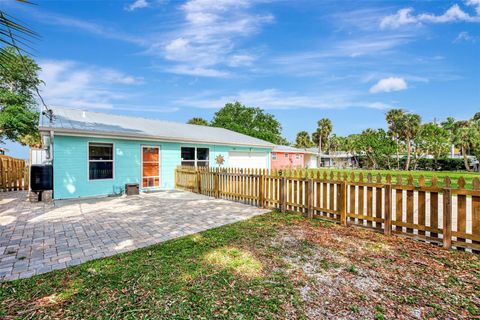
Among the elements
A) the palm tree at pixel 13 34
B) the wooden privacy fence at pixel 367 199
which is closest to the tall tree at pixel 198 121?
the wooden privacy fence at pixel 367 199

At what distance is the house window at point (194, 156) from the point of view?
1319cm

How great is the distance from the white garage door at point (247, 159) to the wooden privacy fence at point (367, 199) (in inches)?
233

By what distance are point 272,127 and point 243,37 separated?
26272 millimetres

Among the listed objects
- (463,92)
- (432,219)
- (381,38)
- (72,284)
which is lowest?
(72,284)

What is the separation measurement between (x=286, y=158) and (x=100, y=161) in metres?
22.4

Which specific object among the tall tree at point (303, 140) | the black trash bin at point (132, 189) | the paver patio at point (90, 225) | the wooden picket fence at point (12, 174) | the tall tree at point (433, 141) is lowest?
the paver patio at point (90, 225)

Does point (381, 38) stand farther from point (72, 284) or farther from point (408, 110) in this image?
point (408, 110)

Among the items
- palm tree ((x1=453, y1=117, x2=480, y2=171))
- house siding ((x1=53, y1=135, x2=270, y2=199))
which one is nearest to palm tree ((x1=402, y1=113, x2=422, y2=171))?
palm tree ((x1=453, y1=117, x2=480, y2=171))

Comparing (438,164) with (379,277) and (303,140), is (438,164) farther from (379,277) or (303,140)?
(379,277)

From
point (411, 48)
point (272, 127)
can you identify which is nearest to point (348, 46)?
point (411, 48)

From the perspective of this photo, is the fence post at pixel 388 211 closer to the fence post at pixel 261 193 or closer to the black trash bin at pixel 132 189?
the fence post at pixel 261 193

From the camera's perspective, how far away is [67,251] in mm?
4168

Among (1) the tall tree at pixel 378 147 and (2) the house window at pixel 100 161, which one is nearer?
(2) the house window at pixel 100 161

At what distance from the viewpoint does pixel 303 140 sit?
50.8m
